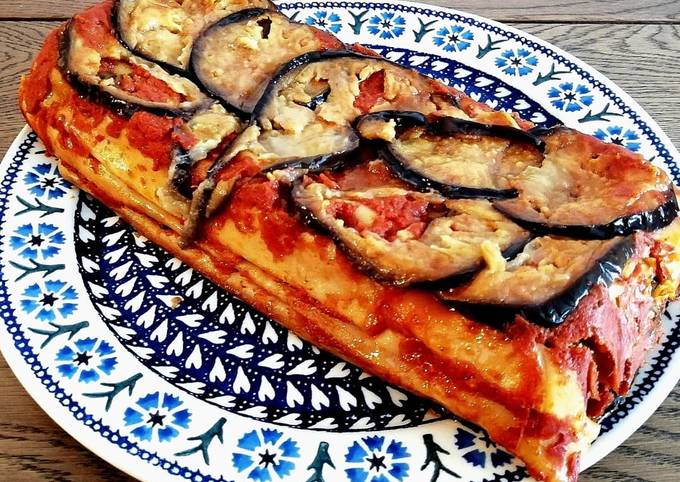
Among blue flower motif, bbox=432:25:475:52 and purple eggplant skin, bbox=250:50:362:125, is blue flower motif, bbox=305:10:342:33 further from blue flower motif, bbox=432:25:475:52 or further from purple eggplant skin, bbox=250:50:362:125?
purple eggplant skin, bbox=250:50:362:125

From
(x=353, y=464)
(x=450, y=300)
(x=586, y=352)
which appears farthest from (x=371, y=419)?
(x=586, y=352)

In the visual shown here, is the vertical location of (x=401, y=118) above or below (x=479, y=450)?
above

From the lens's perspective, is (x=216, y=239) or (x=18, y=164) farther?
(x=18, y=164)

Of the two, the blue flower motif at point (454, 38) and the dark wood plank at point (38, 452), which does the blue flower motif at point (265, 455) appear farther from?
the blue flower motif at point (454, 38)

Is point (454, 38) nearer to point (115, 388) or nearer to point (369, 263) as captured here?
point (369, 263)

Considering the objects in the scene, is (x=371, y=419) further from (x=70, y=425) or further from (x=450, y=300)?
(x=70, y=425)

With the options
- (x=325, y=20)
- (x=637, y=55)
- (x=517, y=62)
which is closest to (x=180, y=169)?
(x=325, y=20)
